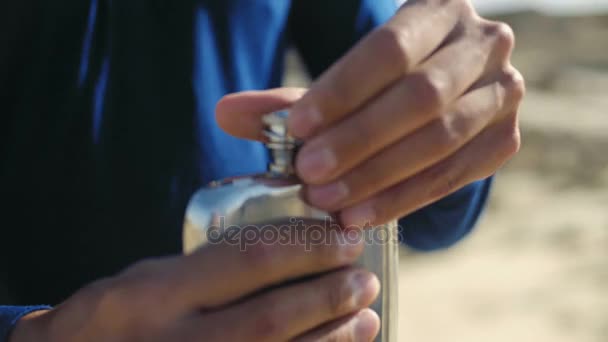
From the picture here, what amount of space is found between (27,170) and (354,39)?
0.33 metres

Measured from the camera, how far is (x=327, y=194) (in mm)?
426

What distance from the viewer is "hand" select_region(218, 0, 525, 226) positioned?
42 centimetres

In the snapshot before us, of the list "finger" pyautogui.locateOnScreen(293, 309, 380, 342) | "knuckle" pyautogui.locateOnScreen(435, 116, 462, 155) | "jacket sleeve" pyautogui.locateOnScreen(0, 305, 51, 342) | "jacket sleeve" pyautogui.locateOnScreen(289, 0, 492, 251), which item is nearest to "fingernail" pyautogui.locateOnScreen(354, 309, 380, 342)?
"finger" pyautogui.locateOnScreen(293, 309, 380, 342)

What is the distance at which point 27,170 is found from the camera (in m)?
0.70

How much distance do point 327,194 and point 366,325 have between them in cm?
8

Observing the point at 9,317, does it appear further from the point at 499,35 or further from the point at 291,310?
the point at 499,35

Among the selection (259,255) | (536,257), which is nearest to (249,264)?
(259,255)

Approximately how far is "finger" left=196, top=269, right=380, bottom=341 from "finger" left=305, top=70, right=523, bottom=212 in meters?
0.04

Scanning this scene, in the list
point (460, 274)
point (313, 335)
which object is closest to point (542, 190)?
point (460, 274)

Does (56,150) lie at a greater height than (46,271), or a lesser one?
greater

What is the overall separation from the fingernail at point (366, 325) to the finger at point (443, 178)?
0.17ft

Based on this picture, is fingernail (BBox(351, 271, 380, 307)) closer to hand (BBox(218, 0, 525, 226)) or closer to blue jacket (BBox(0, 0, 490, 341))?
hand (BBox(218, 0, 525, 226))

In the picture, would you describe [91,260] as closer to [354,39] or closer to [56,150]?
[56,150]

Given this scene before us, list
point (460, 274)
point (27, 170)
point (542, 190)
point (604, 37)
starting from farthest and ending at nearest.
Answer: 1. point (604, 37)
2. point (542, 190)
3. point (460, 274)
4. point (27, 170)
